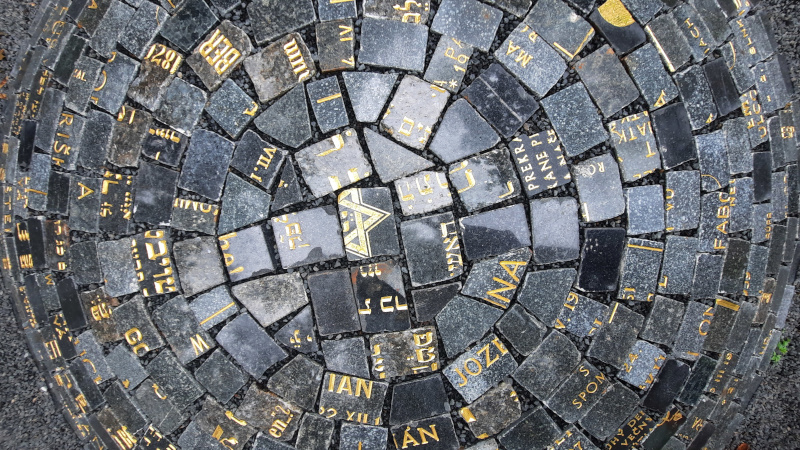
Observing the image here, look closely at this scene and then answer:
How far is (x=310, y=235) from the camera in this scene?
2.08 m

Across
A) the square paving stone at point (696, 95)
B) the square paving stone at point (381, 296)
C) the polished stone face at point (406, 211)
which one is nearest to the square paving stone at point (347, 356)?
the polished stone face at point (406, 211)

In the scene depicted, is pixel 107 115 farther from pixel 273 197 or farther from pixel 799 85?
pixel 799 85

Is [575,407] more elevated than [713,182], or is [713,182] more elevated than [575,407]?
[713,182]

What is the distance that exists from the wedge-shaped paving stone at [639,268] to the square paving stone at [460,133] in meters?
0.84

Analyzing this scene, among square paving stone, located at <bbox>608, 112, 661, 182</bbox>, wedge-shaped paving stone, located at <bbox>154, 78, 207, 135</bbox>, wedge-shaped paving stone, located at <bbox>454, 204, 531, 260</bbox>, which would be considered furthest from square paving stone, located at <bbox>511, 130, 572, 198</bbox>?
wedge-shaped paving stone, located at <bbox>154, 78, 207, 135</bbox>

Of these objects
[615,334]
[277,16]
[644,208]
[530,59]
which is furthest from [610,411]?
[277,16]

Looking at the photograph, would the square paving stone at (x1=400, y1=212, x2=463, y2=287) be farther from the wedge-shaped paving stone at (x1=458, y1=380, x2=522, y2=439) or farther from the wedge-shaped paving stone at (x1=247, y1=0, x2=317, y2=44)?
the wedge-shaped paving stone at (x1=247, y1=0, x2=317, y2=44)

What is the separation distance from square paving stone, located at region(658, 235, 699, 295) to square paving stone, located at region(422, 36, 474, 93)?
4.04 feet

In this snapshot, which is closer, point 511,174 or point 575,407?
point 511,174

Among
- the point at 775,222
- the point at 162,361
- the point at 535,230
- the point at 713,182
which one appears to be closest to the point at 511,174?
the point at 535,230

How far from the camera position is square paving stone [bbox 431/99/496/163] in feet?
6.74

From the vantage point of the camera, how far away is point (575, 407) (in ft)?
7.30

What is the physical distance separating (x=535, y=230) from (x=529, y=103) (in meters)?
0.57

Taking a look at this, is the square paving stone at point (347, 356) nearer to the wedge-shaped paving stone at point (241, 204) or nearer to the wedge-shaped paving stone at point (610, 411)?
the wedge-shaped paving stone at point (241, 204)
